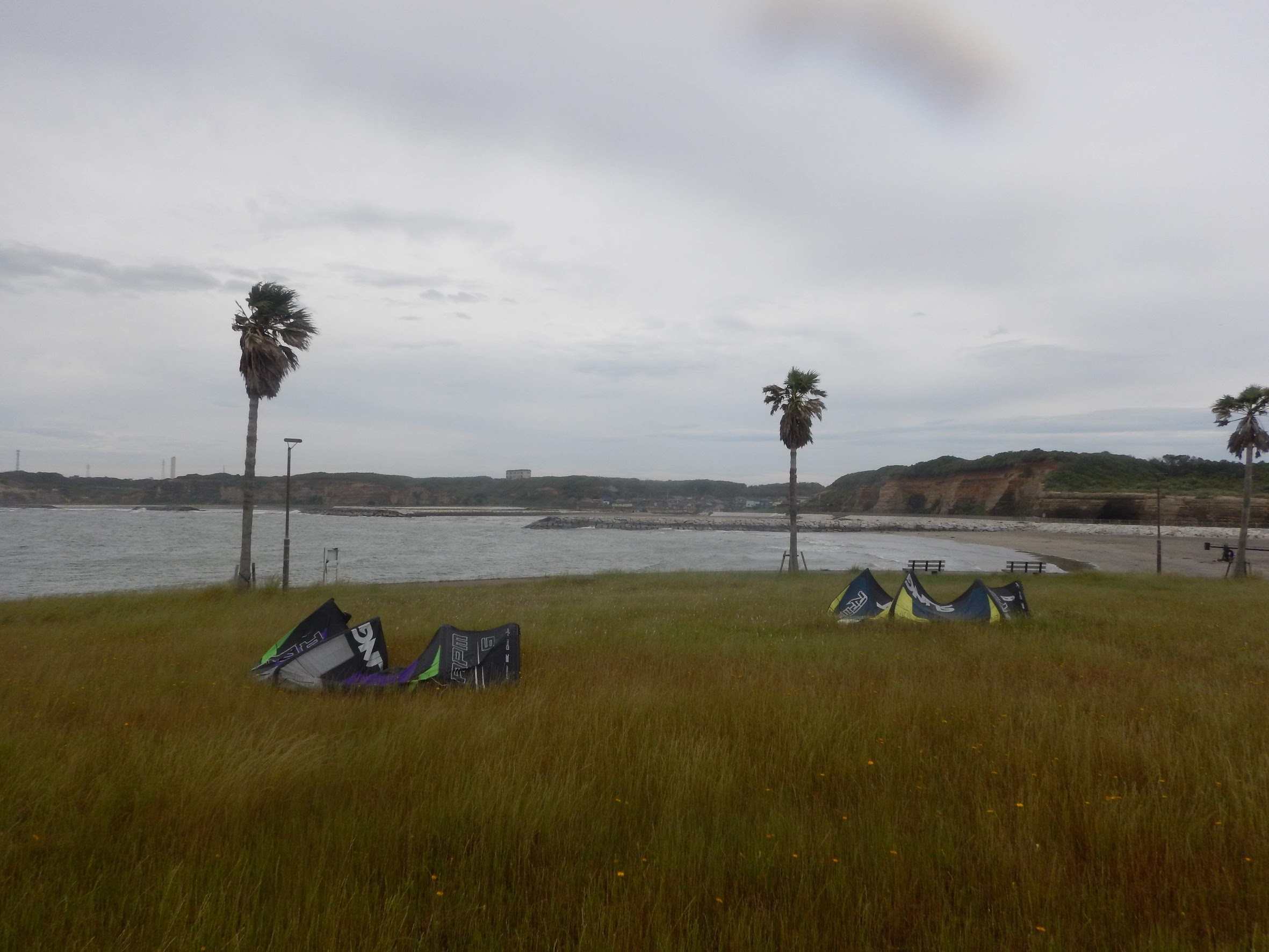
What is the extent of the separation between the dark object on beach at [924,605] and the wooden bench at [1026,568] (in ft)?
61.3

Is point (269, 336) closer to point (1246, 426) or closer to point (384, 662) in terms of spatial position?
point (384, 662)

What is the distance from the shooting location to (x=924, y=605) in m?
13.8

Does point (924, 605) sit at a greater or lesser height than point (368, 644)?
lesser

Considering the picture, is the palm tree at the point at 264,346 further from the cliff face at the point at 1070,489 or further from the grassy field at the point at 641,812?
the cliff face at the point at 1070,489

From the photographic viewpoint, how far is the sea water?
3725 centimetres

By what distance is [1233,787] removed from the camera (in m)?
4.39

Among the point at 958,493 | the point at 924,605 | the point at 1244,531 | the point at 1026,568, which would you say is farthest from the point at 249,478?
the point at 958,493

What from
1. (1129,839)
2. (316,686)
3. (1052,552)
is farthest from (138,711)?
(1052,552)


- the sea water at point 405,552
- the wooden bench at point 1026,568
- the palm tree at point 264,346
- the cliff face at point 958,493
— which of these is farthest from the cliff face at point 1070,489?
the palm tree at point 264,346

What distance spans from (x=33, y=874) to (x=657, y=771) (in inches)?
127

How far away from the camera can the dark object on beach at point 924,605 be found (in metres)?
13.6

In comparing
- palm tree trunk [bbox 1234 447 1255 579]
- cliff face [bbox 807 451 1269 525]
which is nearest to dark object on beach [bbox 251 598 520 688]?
palm tree trunk [bbox 1234 447 1255 579]

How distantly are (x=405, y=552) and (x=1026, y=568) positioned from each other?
43.7m

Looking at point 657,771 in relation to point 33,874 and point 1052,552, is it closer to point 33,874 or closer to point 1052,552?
point 33,874
